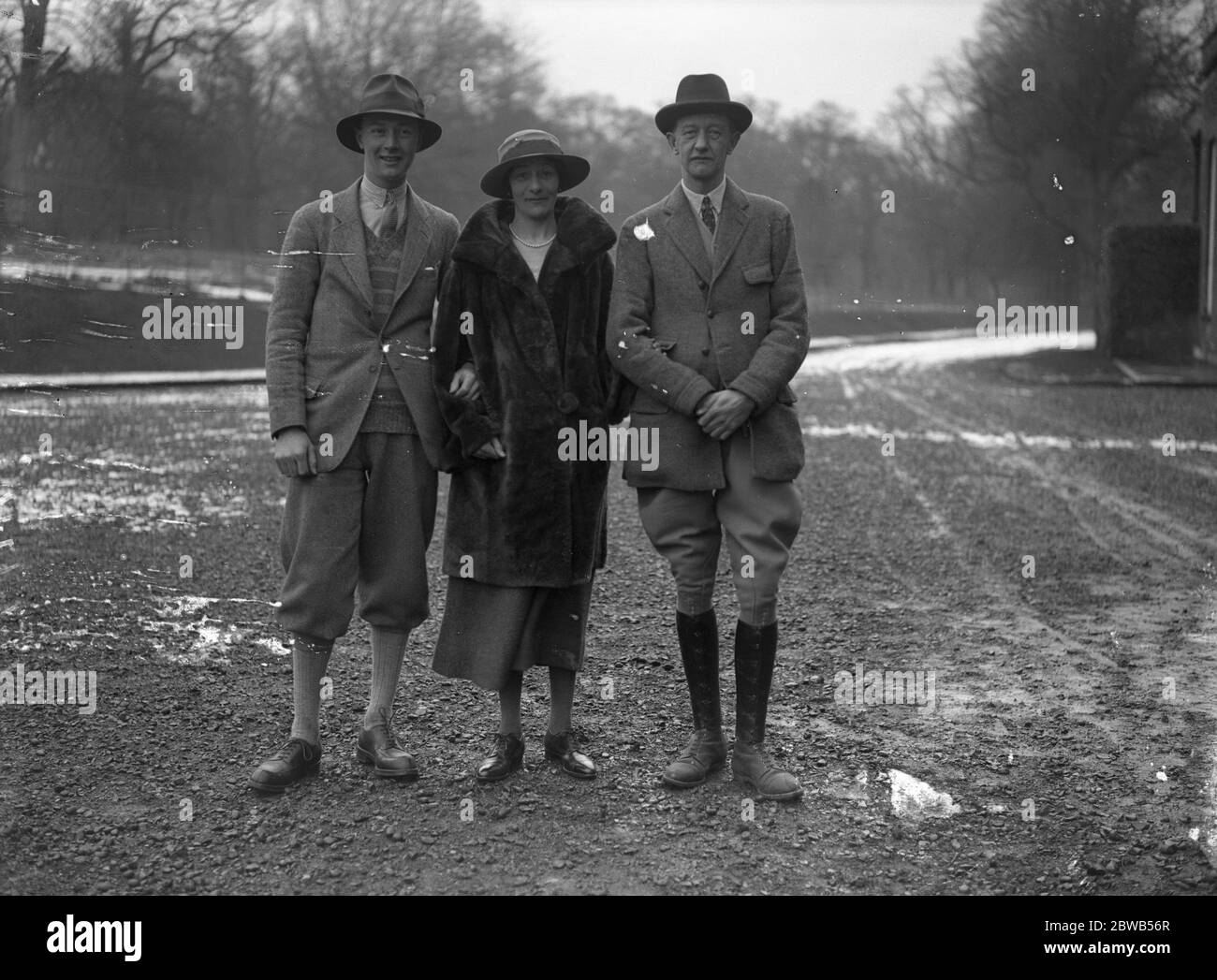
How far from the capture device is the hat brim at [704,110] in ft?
13.7

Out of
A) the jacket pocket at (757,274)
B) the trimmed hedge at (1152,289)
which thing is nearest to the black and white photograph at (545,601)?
the jacket pocket at (757,274)

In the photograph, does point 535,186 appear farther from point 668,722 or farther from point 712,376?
point 668,722

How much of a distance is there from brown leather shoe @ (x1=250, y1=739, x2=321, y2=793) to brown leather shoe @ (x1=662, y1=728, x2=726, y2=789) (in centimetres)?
117

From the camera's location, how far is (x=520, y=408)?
13.7ft

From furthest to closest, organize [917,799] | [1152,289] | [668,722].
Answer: [1152,289], [668,722], [917,799]

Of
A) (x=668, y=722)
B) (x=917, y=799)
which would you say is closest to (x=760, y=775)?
(x=917, y=799)

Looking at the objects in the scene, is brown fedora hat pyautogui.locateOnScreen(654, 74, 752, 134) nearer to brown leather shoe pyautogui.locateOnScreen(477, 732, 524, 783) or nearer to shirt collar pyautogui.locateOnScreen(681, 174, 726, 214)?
shirt collar pyautogui.locateOnScreen(681, 174, 726, 214)

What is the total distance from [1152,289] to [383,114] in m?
24.7

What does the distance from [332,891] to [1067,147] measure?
81.6 ft

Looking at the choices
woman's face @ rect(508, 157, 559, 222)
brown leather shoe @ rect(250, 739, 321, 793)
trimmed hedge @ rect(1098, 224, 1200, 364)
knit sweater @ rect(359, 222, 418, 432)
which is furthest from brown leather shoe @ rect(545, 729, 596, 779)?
trimmed hedge @ rect(1098, 224, 1200, 364)

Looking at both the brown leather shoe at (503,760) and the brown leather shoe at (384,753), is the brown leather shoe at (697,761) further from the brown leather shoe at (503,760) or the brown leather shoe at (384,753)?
the brown leather shoe at (384,753)

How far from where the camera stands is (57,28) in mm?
6691
